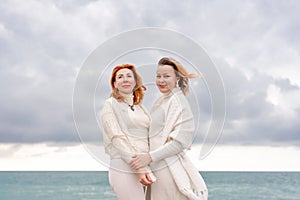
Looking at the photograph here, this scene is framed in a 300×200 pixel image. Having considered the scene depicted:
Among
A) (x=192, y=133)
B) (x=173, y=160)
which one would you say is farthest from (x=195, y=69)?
(x=173, y=160)

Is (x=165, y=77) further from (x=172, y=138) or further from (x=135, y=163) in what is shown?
(x=135, y=163)

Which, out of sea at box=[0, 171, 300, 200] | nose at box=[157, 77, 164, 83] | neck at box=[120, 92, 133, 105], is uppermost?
nose at box=[157, 77, 164, 83]

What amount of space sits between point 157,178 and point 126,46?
3.64ft

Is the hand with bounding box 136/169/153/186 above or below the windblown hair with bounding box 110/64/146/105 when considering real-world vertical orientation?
below

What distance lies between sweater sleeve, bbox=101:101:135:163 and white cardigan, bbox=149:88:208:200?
19 cm

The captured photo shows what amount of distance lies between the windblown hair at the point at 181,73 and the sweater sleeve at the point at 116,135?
23.5 inches

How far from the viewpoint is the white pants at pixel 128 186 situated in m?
3.73

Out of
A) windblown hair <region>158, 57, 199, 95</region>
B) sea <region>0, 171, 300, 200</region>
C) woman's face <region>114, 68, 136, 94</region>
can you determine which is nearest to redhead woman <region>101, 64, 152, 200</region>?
woman's face <region>114, 68, 136, 94</region>

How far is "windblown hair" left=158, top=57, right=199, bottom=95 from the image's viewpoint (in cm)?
383

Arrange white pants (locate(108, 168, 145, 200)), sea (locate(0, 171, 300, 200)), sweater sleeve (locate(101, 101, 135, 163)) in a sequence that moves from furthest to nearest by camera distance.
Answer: sea (locate(0, 171, 300, 200))
white pants (locate(108, 168, 145, 200))
sweater sleeve (locate(101, 101, 135, 163))

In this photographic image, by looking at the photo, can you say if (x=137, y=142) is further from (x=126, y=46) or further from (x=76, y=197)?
(x=76, y=197)

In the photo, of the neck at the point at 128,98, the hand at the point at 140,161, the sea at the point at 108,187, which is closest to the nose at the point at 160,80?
the neck at the point at 128,98

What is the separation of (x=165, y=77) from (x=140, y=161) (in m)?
0.72

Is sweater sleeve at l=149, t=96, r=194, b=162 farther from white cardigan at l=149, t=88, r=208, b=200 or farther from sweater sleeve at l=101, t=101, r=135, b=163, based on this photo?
sweater sleeve at l=101, t=101, r=135, b=163
